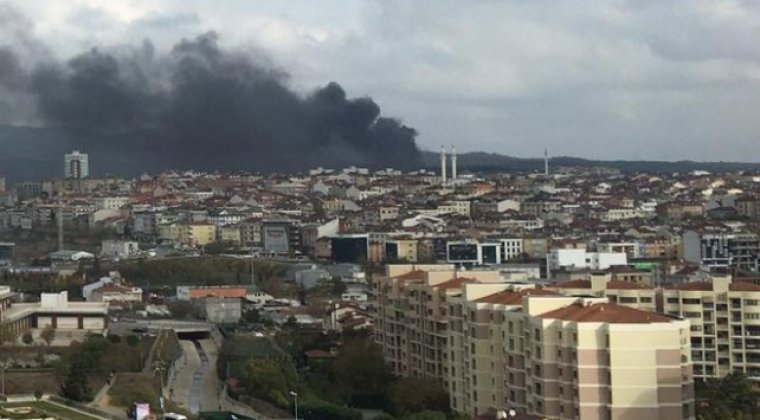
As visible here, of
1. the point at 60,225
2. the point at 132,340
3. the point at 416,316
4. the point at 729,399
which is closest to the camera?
the point at 729,399

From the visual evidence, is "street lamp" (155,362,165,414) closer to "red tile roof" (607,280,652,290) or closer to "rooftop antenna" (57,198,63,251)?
"red tile roof" (607,280,652,290)

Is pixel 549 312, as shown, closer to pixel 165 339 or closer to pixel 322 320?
pixel 165 339

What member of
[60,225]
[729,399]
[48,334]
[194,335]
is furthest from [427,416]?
[60,225]

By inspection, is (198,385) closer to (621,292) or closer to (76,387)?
(76,387)

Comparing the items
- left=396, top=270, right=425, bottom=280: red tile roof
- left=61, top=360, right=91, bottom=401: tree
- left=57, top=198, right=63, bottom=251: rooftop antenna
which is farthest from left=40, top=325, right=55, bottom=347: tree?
left=57, top=198, right=63, bottom=251: rooftop antenna

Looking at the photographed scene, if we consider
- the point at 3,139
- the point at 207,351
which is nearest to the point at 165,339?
the point at 207,351

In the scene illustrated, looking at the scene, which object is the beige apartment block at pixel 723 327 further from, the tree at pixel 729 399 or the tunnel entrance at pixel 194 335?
the tunnel entrance at pixel 194 335
